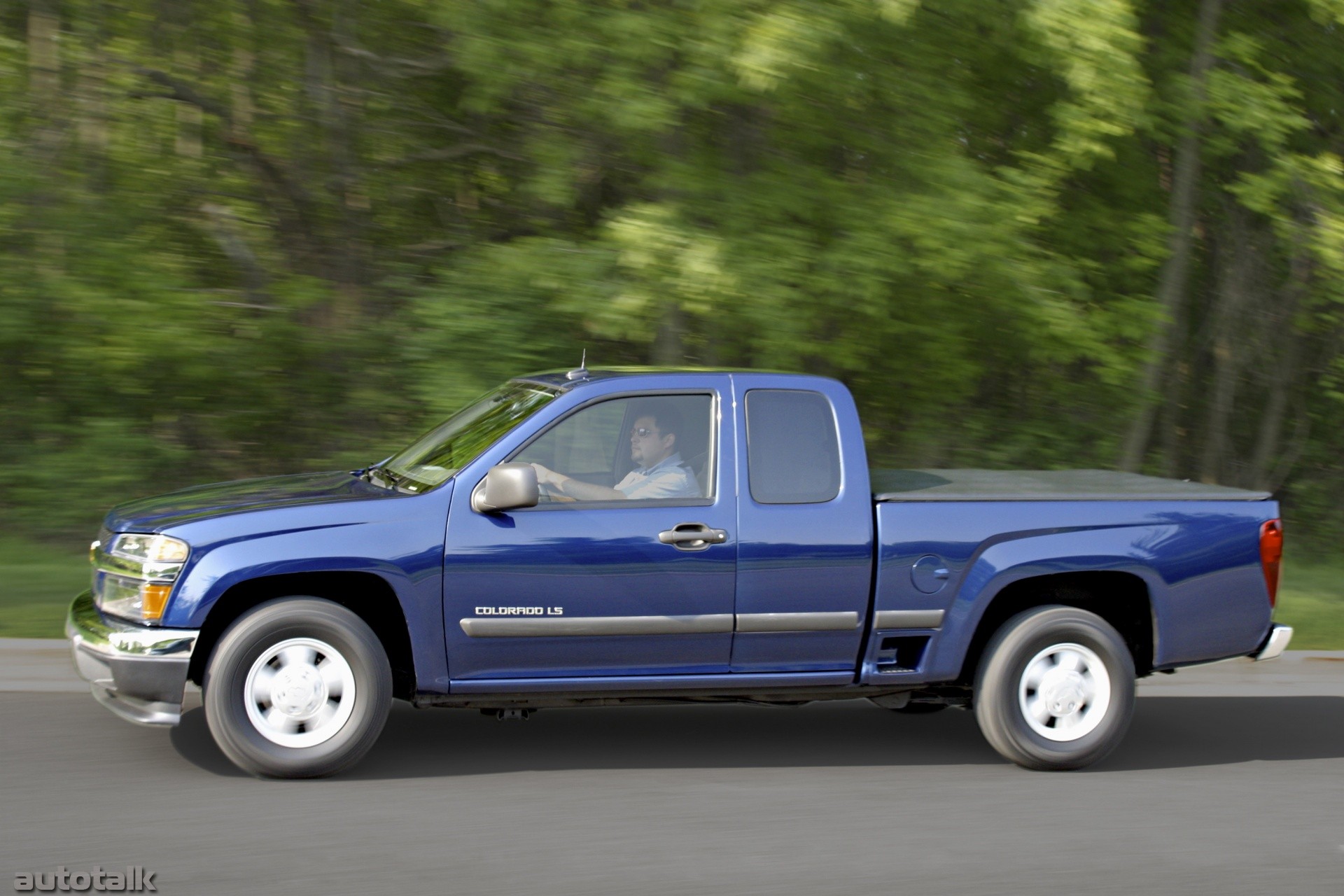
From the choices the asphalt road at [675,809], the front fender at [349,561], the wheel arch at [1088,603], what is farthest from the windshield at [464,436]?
the wheel arch at [1088,603]

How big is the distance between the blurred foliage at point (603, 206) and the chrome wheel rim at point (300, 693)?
14.7 feet

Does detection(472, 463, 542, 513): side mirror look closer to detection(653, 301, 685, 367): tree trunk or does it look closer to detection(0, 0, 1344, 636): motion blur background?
detection(0, 0, 1344, 636): motion blur background

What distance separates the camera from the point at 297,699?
5527 mm

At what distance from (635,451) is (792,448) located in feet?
2.26

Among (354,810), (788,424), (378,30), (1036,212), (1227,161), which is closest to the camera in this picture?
(354,810)

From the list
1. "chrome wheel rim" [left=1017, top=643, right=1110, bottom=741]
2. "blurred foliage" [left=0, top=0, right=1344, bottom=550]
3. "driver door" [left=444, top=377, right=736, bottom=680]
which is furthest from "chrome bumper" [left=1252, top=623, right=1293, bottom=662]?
"blurred foliage" [left=0, top=0, right=1344, bottom=550]

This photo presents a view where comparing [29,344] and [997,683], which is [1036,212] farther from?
[29,344]

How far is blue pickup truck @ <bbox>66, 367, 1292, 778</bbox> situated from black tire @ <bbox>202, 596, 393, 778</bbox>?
10 mm

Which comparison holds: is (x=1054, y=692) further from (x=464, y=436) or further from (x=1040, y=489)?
(x=464, y=436)

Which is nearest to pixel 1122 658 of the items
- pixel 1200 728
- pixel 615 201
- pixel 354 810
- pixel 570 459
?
pixel 1200 728

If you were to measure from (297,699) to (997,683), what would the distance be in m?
2.98

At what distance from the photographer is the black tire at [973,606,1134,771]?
613cm

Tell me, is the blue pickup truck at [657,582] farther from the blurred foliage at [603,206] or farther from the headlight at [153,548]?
the blurred foliage at [603,206]

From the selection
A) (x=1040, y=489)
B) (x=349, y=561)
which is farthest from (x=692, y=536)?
(x=1040, y=489)
